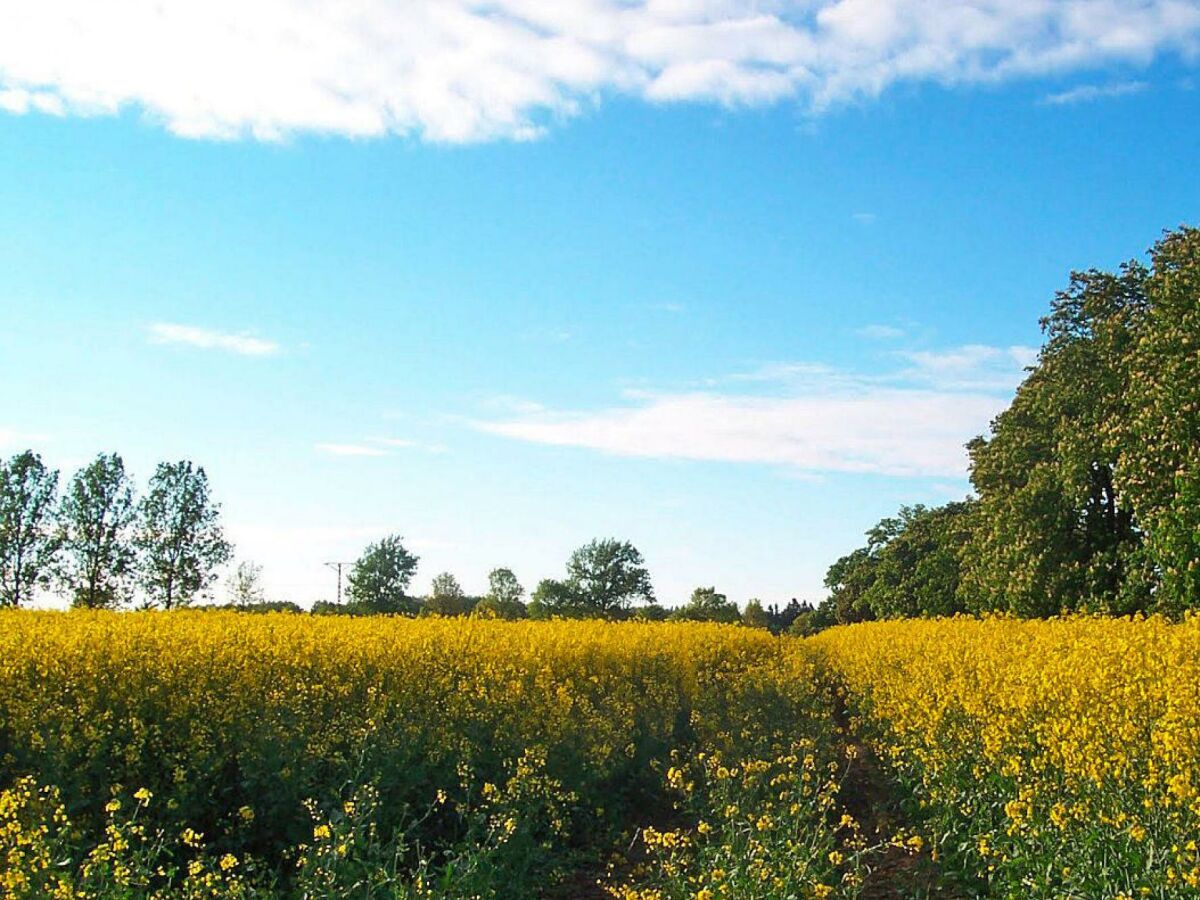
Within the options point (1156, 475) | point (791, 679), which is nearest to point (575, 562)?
point (1156, 475)

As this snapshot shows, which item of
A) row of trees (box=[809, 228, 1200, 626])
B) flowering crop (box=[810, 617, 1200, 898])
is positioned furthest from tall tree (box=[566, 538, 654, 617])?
flowering crop (box=[810, 617, 1200, 898])

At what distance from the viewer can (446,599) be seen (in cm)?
6644

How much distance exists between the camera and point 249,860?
623 cm

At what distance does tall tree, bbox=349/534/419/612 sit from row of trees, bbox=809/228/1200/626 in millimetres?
49999

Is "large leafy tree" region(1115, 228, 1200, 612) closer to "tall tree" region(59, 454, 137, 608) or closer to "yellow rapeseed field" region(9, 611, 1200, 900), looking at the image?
"yellow rapeseed field" region(9, 611, 1200, 900)

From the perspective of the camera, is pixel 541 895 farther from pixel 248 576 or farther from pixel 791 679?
pixel 248 576

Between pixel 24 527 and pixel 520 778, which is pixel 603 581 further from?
pixel 520 778

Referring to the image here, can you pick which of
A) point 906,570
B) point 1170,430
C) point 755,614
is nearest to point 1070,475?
point 1170,430

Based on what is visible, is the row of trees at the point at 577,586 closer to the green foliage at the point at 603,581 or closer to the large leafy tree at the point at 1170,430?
the green foliage at the point at 603,581

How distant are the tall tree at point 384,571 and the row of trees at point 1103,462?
5000cm

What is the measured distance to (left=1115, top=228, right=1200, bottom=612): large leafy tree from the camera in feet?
74.3

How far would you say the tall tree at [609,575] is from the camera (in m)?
87.5

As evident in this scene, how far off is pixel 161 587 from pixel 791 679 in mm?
41561

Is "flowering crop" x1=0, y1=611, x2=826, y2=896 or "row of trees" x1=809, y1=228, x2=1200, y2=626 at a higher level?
"row of trees" x1=809, y1=228, x2=1200, y2=626
